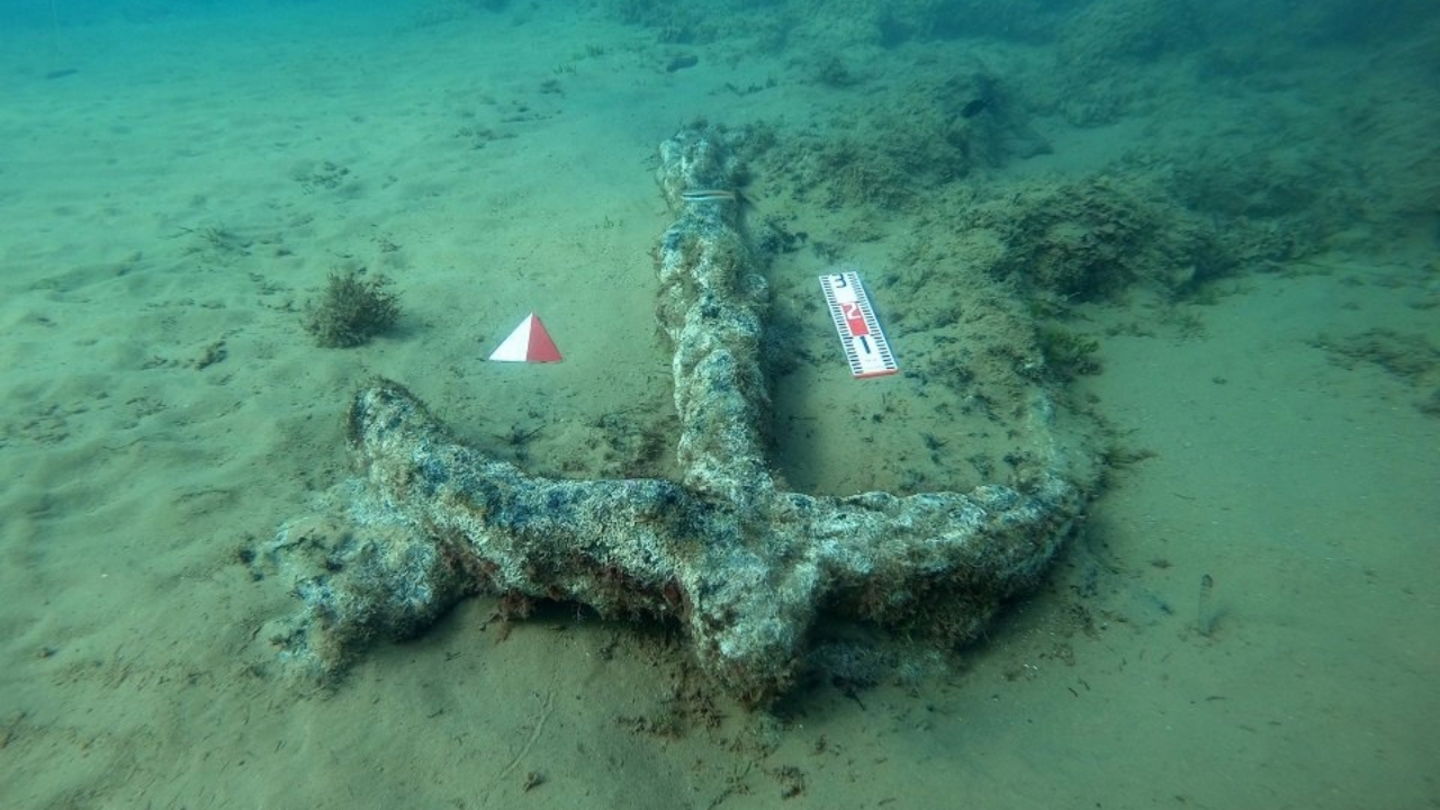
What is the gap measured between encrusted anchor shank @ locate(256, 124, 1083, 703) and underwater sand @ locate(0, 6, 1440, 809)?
0.23 metres

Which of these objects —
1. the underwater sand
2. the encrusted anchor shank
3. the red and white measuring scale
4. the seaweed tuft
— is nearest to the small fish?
the underwater sand

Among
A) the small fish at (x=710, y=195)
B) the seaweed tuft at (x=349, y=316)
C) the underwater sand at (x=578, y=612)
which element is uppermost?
the small fish at (x=710, y=195)

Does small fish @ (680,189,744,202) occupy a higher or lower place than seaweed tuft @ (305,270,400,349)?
higher

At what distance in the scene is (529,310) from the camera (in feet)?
20.0

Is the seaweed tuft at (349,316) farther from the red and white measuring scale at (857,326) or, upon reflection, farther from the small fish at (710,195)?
the red and white measuring scale at (857,326)

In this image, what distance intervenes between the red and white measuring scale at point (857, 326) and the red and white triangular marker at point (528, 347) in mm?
2310

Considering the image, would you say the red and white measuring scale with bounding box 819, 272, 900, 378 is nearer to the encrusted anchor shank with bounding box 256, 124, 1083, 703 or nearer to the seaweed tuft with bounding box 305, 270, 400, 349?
the encrusted anchor shank with bounding box 256, 124, 1083, 703

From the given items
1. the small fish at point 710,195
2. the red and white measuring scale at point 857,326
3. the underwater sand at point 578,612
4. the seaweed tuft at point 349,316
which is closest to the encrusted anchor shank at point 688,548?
the underwater sand at point 578,612

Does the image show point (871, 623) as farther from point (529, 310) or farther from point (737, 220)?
point (737, 220)

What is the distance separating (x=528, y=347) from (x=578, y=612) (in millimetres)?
2745

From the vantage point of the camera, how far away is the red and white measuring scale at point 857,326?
16.7ft

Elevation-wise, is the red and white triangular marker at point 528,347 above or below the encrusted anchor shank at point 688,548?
above

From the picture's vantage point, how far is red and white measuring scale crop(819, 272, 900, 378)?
5.10 m

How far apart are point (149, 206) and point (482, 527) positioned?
850cm
